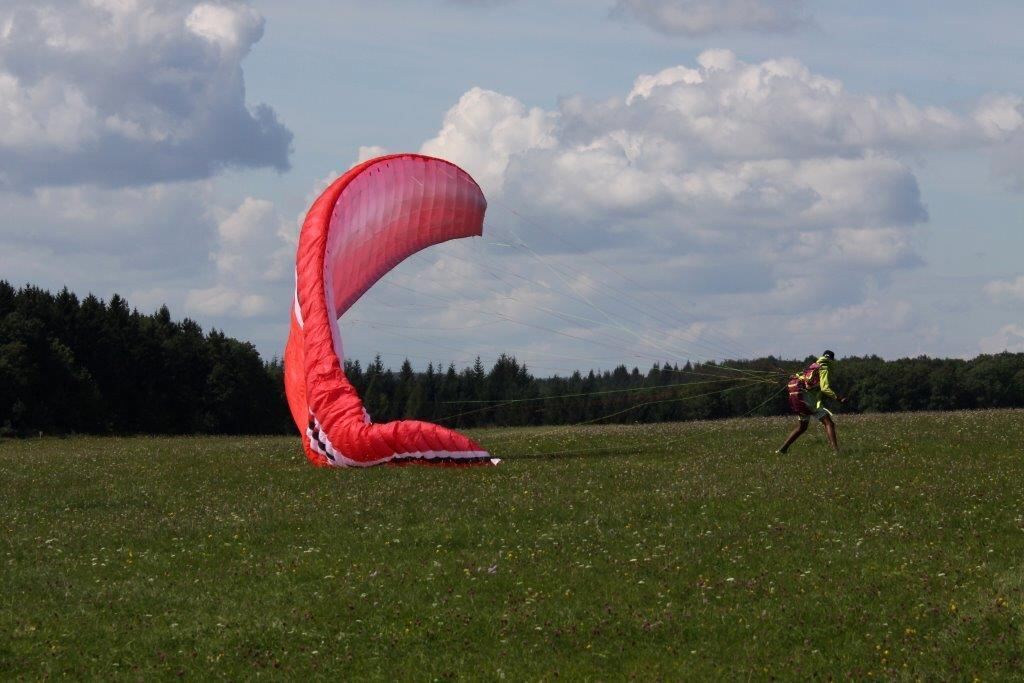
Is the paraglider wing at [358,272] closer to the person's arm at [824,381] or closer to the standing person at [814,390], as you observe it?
the standing person at [814,390]

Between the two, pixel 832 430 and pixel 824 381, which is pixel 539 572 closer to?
pixel 824 381

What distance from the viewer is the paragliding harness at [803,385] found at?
30609 millimetres

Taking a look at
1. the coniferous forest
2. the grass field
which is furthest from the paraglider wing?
the coniferous forest

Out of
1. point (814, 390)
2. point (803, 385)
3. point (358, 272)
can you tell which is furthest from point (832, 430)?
point (358, 272)

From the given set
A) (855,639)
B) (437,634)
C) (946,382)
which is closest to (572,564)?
(437,634)

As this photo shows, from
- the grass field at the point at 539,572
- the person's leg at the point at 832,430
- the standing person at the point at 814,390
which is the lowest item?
the grass field at the point at 539,572

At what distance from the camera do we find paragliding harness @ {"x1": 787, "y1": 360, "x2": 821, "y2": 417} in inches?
1205

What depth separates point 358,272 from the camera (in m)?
35.8

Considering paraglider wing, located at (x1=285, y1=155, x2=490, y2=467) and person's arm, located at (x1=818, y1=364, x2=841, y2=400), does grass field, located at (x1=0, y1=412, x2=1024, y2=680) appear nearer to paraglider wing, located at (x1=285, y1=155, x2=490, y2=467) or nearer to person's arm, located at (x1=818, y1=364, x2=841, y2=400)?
paraglider wing, located at (x1=285, y1=155, x2=490, y2=467)

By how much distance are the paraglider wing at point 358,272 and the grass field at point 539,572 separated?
0.82 meters

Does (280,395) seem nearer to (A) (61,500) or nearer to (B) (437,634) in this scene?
(A) (61,500)

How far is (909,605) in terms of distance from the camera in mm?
17828

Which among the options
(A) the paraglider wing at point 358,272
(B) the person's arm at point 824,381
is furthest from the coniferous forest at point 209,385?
(B) the person's arm at point 824,381

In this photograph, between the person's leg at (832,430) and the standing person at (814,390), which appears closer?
the standing person at (814,390)
